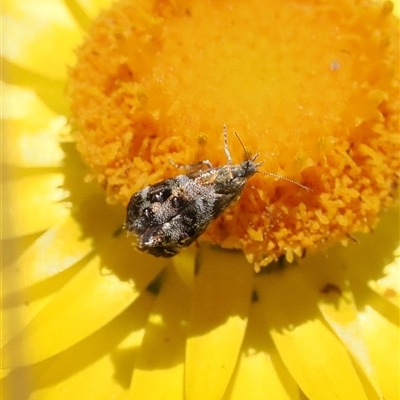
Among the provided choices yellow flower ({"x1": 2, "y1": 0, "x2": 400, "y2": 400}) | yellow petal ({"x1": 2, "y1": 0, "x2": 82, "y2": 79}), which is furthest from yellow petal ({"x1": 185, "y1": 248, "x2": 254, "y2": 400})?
yellow petal ({"x1": 2, "y1": 0, "x2": 82, "y2": 79})

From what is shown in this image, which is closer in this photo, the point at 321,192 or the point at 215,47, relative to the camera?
the point at 321,192

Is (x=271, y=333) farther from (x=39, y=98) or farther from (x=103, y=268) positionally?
(x=39, y=98)

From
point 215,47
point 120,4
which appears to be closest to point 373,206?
point 215,47

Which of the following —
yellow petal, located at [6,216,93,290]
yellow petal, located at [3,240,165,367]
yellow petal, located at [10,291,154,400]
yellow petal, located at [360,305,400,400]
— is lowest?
yellow petal, located at [360,305,400,400]

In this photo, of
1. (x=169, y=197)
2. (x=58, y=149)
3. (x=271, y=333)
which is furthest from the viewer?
(x=58, y=149)

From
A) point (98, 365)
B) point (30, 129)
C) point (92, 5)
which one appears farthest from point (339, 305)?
point (92, 5)

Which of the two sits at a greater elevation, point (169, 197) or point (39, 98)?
point (39, 98)

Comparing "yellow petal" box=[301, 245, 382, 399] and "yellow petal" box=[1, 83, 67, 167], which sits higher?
"yellow petal" box=[1, 83, 67, 167]

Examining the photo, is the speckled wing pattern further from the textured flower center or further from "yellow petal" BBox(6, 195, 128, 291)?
"yellow petal" BBox(6, 195, 128, 291)

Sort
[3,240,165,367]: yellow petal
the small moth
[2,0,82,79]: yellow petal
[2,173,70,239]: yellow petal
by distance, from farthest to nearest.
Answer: [2,0,82,79]: yellow petal < [2,173,70,239]: yellow petal < [3,240,165,367]: yellow petal < the small moth
